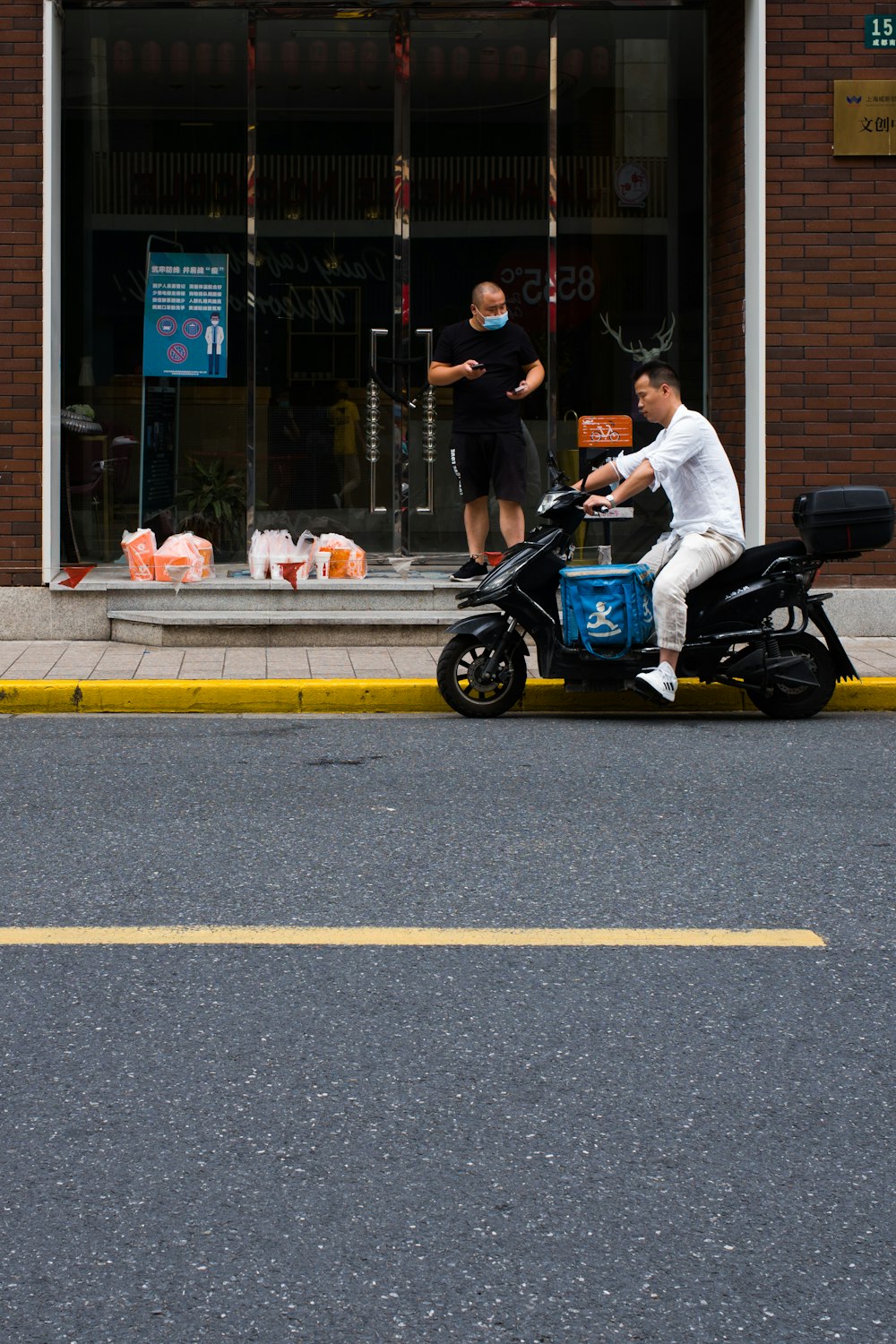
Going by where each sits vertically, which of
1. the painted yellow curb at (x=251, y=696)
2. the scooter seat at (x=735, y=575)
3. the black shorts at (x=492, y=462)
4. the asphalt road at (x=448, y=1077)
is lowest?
the asphalt road at (x=448, y=1077)

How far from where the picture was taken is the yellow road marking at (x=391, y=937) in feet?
17.1

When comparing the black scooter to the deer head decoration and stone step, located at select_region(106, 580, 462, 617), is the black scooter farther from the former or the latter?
the deer head decoration

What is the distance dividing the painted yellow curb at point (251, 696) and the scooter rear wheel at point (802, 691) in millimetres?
465

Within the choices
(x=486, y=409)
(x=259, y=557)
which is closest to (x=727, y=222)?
(x=486, y=409)

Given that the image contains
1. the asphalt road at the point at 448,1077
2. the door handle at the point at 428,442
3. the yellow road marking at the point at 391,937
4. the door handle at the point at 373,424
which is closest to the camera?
the asphalt road at the point at 448,1077

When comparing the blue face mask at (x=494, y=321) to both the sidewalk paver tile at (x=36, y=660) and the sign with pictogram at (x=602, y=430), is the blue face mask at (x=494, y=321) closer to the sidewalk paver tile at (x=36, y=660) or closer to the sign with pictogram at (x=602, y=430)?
the sign with pictogram at (x=602, y=430)

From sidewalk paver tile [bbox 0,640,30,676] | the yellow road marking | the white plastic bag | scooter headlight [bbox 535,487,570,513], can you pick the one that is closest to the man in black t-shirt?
the white plastic bag

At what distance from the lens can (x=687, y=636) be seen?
923 cm

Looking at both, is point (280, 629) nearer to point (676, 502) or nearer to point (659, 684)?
point (676, 502)

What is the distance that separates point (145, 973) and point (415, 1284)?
1.83 metres

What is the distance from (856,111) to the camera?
471 inches

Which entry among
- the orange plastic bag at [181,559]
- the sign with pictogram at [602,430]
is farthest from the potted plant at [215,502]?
the sign with pictogram at [602,430]

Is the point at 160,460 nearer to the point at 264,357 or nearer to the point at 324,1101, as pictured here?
the point at 264,357

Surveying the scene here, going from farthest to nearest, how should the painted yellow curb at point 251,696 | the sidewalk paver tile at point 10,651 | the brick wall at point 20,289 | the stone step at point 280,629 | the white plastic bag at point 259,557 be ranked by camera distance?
the white plastic bag at point 259,557, the brick wall at point 20,289, the stone step at point 280,629, the sidewalk paver tile at point 10,651, the painted yellow curb at point 251,696
